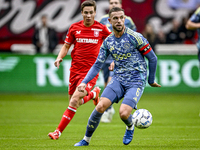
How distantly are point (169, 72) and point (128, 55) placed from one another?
9631mm

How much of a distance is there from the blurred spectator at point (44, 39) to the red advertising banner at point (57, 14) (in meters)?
2.56

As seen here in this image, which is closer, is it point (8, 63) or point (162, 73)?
point (8, 63)

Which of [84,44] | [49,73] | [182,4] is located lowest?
[49,73]

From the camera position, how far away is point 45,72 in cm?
1525

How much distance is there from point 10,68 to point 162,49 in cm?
700

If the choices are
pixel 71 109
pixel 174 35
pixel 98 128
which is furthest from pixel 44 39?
pixel 71 109

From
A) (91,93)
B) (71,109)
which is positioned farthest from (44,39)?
(71,109)

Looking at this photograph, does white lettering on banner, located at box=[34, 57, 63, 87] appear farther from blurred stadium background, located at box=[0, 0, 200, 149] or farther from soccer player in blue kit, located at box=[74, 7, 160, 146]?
soccer player in blue kit, located at box=[74, 7, 160, 146]

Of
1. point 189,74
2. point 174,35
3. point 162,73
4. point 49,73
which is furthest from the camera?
point 174,35

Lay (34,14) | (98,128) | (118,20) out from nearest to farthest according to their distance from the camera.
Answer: (118,20), (98,128), (34,14)

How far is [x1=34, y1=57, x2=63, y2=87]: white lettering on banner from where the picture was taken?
15273 mm

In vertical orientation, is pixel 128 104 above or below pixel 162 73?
above

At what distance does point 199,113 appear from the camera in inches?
432

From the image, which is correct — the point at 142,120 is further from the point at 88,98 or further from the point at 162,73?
the point at 162,73
